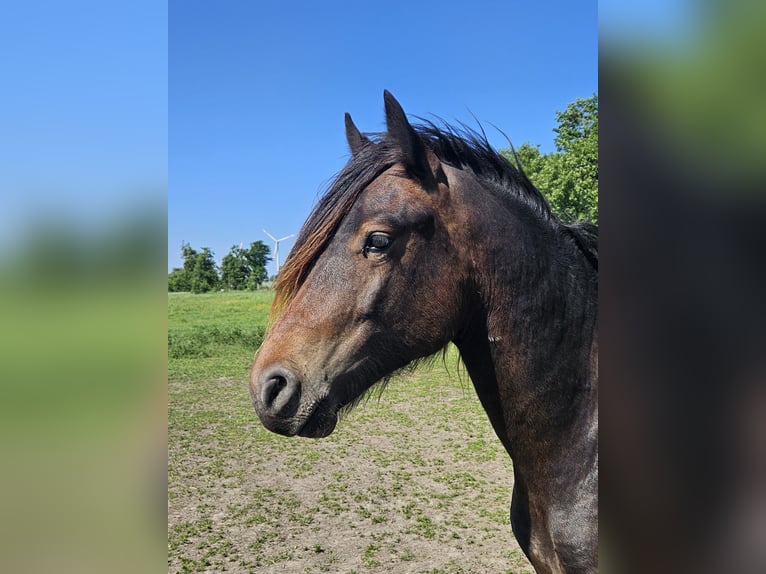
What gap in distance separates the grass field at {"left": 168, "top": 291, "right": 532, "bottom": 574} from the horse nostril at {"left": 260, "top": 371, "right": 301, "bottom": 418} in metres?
0.68

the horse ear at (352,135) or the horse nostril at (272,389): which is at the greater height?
the horse ear at (352,135)

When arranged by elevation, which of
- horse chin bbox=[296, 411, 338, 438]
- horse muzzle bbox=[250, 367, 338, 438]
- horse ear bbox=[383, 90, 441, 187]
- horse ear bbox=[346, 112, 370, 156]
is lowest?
horse chin bbox=[296, 411, 338, 438]

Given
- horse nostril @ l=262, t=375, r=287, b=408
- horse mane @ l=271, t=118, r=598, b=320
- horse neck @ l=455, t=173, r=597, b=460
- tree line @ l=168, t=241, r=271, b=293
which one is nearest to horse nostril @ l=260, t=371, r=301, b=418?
horse nostril @ l=262, t=375, r=287, b=408

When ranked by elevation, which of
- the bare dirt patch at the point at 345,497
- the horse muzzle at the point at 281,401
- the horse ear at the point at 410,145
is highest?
the horse ear at the point at 410,145

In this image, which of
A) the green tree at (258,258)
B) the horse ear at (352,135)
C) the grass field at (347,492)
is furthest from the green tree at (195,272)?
the horse ear at (352,135)

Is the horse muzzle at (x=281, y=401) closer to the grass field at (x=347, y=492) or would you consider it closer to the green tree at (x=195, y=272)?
the grass field at (x=347, y=492)

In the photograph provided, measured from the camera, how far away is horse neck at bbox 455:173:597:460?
1.52 meters

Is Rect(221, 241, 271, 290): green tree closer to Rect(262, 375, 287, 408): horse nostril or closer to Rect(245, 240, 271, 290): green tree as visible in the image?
Rect(245, 240, 271, 290): green tree

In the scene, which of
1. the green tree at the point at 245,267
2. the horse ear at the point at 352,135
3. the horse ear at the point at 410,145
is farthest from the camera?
the green tree at the point at 245,267

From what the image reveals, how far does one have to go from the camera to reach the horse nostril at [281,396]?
1.45 metres

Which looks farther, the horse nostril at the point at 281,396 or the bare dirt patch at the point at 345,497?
the bare dirt patch at the point at 345,497
